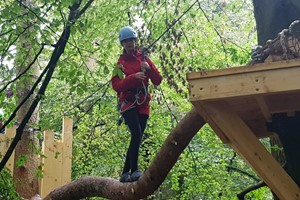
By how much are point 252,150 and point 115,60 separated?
16.5 ft

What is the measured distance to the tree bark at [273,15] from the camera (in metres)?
2.58

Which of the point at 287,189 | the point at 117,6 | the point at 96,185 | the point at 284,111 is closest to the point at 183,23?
the point at 117,6

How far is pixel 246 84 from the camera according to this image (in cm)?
173

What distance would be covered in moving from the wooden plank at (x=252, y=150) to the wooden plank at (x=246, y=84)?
0.46 feet

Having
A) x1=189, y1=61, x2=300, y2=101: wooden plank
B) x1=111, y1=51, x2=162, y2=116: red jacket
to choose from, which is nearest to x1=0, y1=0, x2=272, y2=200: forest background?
x1=111, y1=51, x2=162, y2=116: red jacket

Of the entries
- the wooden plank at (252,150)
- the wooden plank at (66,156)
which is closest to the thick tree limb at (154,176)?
the wooden plank at (252,150)

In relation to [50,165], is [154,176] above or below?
below

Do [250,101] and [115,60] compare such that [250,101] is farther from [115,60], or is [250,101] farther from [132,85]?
[115,60]

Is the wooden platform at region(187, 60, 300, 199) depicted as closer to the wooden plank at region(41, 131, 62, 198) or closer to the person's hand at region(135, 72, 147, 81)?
the person's hand at region(135, 72, 147, 81)

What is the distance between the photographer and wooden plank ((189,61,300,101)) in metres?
1.67

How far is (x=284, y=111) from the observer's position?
7.25 feet

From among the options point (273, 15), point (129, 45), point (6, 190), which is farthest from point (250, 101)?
point (6, 190)

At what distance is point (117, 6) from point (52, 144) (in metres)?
1.91

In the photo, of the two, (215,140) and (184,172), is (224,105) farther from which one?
(184,172)
